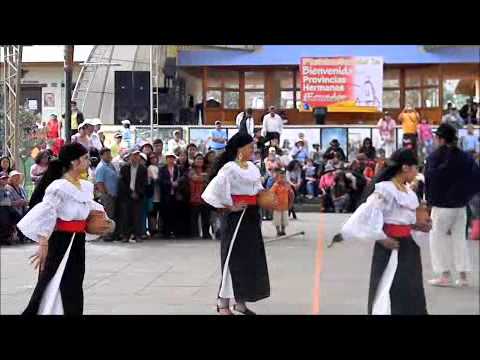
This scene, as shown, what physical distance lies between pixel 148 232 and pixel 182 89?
11.8 feet

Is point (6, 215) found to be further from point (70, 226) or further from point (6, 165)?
point (70, 226)

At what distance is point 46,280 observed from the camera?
6.16m

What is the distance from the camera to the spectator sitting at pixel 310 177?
46.9 feet

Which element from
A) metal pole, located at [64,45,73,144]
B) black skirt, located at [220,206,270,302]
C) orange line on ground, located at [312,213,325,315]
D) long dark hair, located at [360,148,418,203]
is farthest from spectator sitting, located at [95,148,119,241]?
long dark hair, located at [360,148,418,203]

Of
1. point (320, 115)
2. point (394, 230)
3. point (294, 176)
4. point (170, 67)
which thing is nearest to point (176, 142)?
point (170, 67)

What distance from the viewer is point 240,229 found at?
7.63 m

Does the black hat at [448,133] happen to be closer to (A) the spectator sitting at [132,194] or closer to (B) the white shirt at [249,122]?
(B) the white shirt at [249,122]

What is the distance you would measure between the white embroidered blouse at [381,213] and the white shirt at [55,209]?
1.96 meters

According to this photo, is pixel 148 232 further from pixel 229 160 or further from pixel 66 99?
pixel 229 160

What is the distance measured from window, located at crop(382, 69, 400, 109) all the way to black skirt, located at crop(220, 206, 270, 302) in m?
4.88

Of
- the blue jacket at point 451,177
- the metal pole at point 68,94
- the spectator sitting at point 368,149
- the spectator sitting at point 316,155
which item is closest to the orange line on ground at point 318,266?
the spectator sitting at point 316,155

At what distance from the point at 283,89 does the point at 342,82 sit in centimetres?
105

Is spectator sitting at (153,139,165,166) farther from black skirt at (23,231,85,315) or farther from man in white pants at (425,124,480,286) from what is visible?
black skirt at (23,231,85,315)
